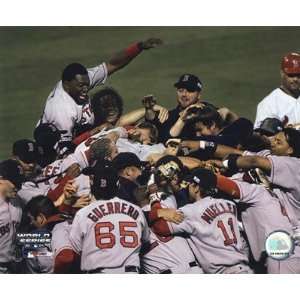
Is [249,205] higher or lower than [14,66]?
lower

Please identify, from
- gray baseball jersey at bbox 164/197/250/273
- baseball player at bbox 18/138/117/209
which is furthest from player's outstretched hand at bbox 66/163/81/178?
gray baseball jersey at bbox 164/197/250/273

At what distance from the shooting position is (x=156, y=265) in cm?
784

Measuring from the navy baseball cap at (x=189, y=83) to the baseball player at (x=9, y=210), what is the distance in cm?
148

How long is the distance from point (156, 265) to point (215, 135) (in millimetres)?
1171

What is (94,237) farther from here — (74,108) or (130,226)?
(74,108)

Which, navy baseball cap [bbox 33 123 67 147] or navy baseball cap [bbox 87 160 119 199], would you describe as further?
navy baseball cap [bbox 33 123 67 147]

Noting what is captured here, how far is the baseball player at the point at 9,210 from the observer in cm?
791

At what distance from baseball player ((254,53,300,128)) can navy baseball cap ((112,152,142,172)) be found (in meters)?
1.02

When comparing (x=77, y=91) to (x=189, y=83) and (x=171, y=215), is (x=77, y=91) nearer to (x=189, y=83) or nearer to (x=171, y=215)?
(x=189, y=83)

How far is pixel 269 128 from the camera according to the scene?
26.3 ft

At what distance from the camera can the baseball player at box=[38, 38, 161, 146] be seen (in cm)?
802

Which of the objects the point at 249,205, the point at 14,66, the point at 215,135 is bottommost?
the point at 249,205

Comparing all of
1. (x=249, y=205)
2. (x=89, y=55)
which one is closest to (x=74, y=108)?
(x=89, y=55)

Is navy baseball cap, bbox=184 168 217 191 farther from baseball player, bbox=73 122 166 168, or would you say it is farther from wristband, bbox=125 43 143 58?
wristband, bbox=125 43 143 58
